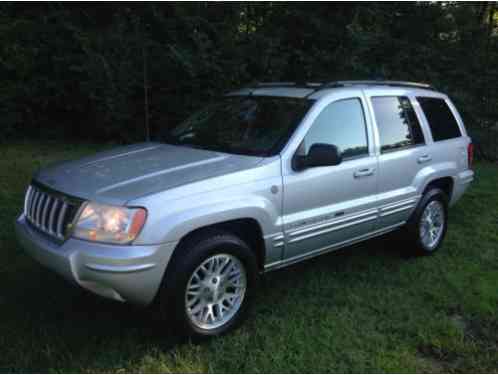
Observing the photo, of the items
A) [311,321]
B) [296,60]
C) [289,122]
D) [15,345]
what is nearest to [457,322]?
[311,321]

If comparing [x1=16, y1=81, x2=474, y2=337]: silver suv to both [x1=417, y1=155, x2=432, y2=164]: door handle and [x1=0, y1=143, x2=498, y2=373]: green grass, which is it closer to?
[x1=417, y1=155, x2=432, y2=164]: door handle

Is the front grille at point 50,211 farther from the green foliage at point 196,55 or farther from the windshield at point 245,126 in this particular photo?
the green foliage at point 196,55

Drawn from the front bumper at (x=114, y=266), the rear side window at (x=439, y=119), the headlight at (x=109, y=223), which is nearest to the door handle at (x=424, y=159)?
the rear side window at (x=439, y=119)

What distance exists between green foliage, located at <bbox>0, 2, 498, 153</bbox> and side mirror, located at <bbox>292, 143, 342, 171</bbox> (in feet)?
20.8

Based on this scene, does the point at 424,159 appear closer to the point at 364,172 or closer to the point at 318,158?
the point at 364,172

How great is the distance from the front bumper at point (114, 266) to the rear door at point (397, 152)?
7.51ft

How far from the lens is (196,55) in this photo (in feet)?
31.8

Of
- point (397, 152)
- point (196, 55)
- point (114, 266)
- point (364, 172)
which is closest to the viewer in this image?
point (114, 266)

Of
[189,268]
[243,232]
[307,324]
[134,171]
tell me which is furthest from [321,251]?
[134,171]

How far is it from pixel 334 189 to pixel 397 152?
0.99 m

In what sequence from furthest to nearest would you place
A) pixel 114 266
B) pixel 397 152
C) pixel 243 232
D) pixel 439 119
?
pixel 439 119
pixel 397 152
pixel 243 232
pixel 114 266

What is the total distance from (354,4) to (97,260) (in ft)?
32.0

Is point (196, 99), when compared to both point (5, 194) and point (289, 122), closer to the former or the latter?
point (5, 194)

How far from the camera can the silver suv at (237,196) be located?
3014mm
